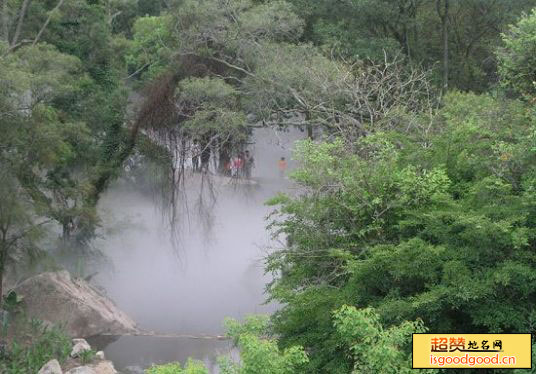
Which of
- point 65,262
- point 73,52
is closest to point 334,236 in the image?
point 65,262

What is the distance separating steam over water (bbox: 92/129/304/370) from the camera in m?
19.2

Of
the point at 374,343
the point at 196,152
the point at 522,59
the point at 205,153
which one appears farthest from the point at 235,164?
the point at 374,343

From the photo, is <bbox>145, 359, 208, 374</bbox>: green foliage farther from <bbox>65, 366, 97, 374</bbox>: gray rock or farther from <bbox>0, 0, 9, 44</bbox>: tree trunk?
<bbox>0, 0, 9, 44</bbox>: tree trunk

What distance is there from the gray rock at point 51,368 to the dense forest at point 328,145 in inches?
28.1

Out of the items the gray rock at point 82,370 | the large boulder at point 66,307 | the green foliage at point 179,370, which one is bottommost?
the gray rock at point 82,370

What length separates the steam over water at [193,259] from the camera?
19188mm

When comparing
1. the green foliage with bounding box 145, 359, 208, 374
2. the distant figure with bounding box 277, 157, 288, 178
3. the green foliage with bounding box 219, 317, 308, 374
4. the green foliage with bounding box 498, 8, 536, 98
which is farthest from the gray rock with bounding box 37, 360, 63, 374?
the distant figure with bounding box 277, 157, 288, 178

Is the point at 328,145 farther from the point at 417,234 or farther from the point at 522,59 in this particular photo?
the point at 522,59

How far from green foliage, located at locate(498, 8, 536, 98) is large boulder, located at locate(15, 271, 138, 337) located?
34.9ft

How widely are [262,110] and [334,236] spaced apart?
23.5 ft

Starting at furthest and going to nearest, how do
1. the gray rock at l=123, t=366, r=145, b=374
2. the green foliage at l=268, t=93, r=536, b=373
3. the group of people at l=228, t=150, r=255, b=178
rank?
1. the group of people at l=228, t=150, r=255, b=178
2. the gray rock at l=123, t=366, r=145, b=374
3. the green foliage at l=268, t=93, r=536, b=373

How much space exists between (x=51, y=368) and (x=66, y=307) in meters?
3.26

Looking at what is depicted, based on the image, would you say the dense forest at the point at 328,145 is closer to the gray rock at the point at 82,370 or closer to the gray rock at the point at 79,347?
the gray rock at the point at 82,370

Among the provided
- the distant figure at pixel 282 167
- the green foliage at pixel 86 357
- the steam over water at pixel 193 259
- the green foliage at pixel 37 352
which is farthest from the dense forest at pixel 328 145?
the distant figure at pixel 282 167
